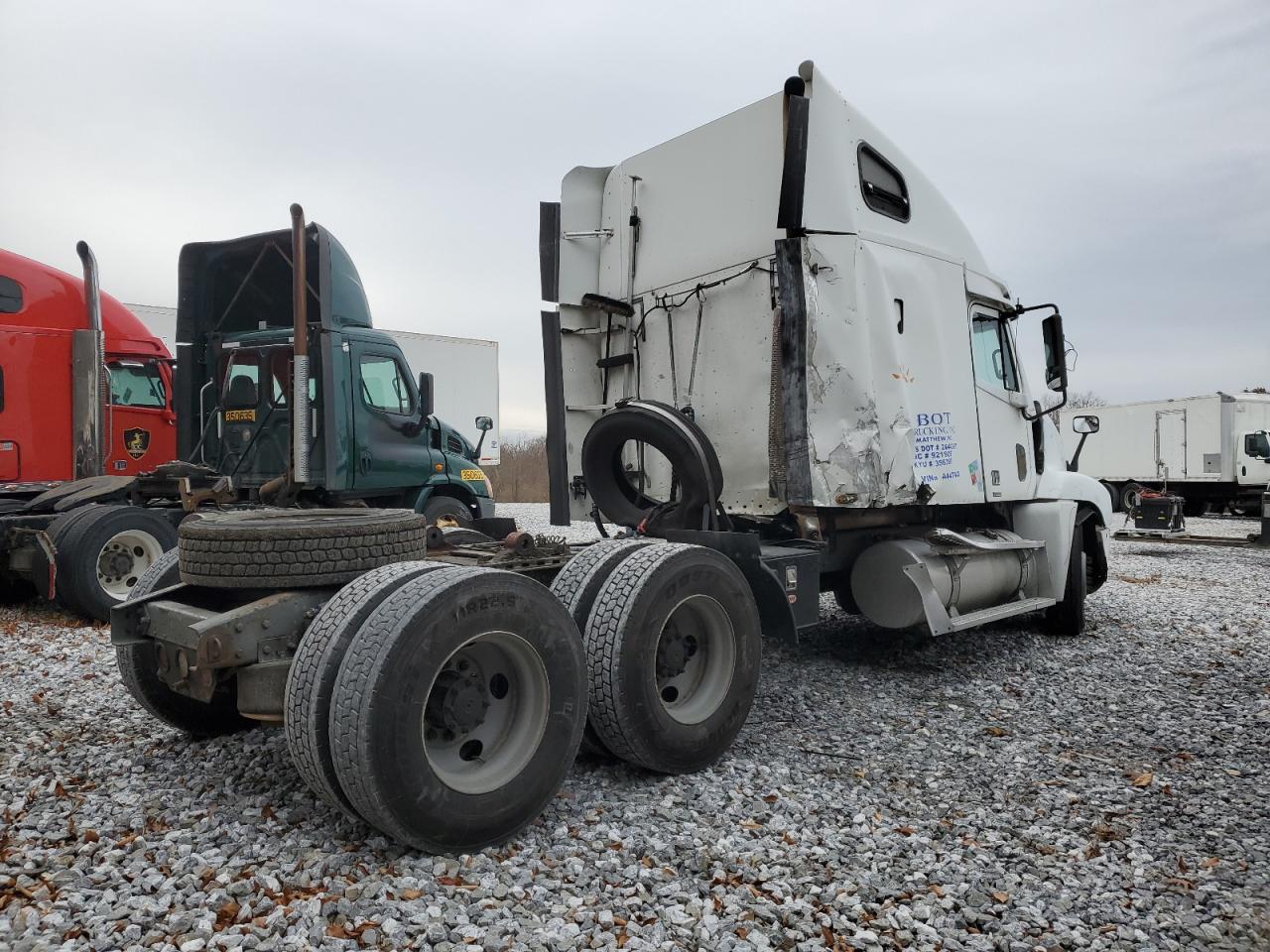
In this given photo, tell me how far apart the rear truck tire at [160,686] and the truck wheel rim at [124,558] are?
397 cm

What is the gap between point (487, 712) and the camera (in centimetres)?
317

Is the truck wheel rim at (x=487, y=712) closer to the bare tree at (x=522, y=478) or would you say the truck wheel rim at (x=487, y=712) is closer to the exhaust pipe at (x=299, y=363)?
the exhaust pipe at (x=299, y=363)

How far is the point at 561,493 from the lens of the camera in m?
5.87

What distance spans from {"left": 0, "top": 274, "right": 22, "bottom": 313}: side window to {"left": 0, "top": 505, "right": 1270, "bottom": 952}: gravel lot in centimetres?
519

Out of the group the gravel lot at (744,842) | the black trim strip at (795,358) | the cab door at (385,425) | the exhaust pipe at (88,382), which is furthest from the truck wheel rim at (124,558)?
the black trim strip at (795,358)

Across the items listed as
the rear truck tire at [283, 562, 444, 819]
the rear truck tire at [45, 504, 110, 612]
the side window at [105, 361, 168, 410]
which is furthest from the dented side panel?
the side window at [105, 361, 168, 410]

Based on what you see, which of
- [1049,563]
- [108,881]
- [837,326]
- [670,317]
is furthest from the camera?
[1049,563]

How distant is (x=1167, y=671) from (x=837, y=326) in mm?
3645

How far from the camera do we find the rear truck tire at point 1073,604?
275 inches

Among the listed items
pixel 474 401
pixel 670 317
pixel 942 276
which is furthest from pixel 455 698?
pixel 474 401

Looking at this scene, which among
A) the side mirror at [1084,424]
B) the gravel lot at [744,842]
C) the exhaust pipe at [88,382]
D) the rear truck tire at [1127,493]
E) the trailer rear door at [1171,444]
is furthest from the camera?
the rear truck tire at [1127,493]

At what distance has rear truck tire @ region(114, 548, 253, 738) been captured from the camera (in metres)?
3.82

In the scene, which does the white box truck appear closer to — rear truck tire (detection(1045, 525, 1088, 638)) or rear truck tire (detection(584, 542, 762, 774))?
rear truck tire (detection(1045, 525, 1088, 638))

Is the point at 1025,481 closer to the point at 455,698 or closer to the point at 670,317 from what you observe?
the point at 670,317
